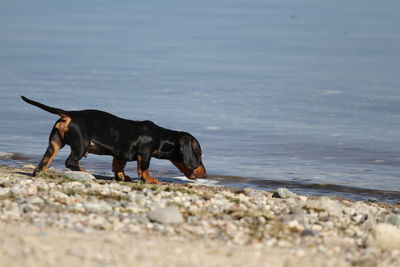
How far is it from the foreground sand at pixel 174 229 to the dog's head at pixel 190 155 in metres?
1.40

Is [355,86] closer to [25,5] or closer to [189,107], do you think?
[189,107]

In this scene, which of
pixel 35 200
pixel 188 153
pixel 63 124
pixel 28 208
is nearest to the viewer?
pixel 28 208

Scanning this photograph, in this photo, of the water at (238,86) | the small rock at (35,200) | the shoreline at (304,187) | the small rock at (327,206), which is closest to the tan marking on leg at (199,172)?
the shoreline at (304,187)

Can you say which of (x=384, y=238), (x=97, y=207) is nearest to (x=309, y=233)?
(x=384, y=238)

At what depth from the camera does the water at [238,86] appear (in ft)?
38.1

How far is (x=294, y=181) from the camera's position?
416 inches

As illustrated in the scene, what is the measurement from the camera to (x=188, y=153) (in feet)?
29.8

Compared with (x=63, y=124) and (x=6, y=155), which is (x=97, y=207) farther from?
(x=6, y=155)

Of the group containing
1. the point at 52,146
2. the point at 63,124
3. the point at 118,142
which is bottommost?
the point at 52,146

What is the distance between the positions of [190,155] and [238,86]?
31.8 ft

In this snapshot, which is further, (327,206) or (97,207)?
(327,206)

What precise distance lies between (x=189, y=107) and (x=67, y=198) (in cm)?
928

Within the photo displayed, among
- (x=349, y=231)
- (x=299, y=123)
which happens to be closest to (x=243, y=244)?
(x=349, y=231)

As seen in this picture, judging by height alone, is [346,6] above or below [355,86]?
above
